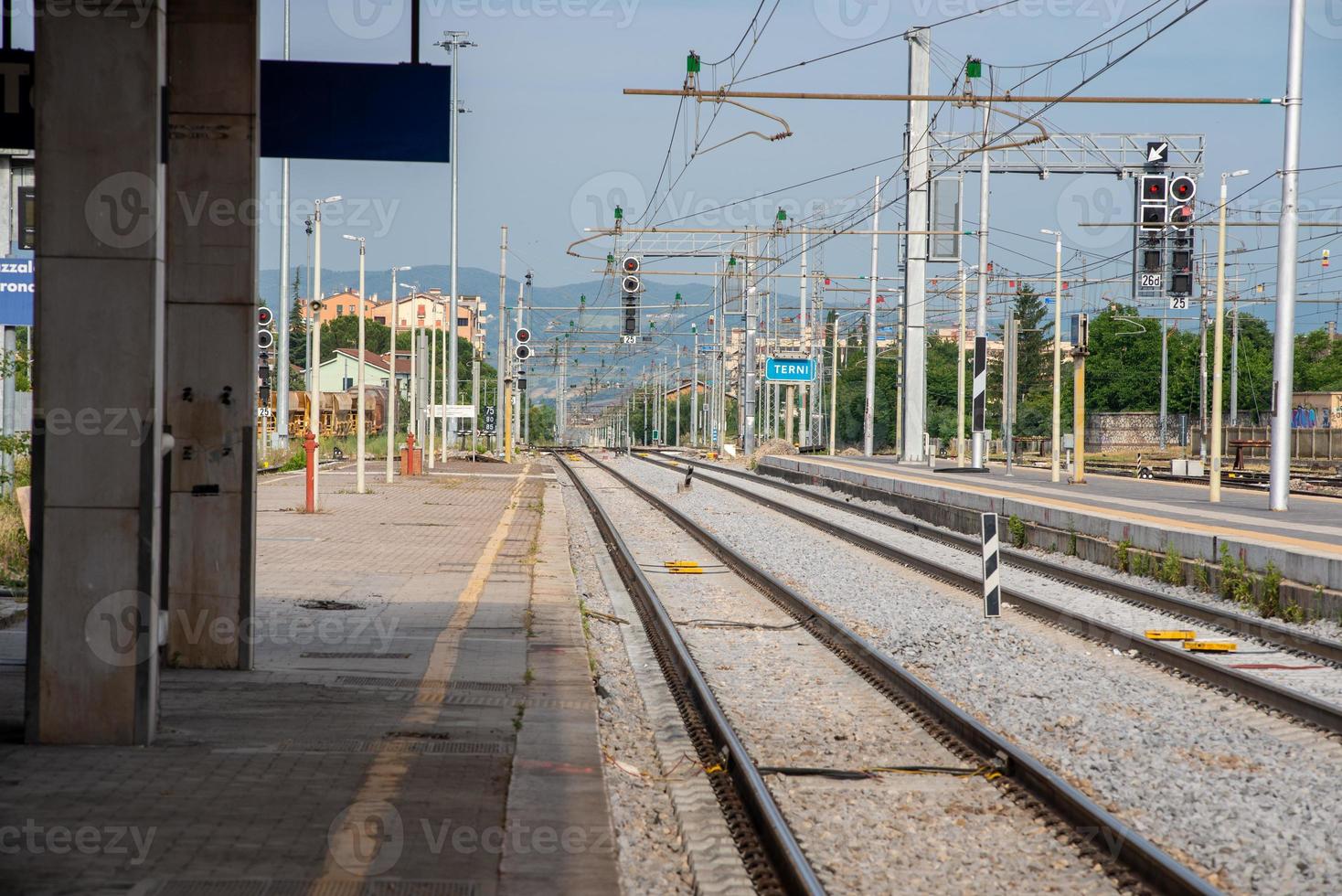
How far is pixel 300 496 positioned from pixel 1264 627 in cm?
2229

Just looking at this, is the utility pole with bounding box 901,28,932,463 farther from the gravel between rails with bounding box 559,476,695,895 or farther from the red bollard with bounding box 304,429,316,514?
the gravel between rails with bounding box 559,476,695,895

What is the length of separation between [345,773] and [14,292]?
15.7 metres

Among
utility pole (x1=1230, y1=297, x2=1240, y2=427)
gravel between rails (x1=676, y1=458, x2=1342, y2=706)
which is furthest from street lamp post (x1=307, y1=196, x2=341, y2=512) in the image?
utility pole (x1=1230, y1=297, x2=1240, y2=427)

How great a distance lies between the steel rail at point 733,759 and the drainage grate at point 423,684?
4.11 feet

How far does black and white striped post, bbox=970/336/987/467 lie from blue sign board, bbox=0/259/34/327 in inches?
875

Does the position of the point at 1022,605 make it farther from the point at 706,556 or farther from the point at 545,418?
the point at 545,418

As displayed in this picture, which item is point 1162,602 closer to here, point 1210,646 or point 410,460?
point 1210,646

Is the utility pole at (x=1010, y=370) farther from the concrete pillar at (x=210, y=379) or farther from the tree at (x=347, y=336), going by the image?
the tree at (x=347, y=336)

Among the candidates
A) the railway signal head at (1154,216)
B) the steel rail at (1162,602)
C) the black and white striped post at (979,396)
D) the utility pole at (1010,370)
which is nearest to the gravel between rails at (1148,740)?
the steel rail at (1162,602)

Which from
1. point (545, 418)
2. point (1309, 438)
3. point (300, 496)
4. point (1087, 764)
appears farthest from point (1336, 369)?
point (545, 418)

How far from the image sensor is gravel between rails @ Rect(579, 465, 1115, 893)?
6.13m

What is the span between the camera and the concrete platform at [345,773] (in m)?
5.40

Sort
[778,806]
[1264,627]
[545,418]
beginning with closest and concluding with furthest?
1. [778,806]
2. [1264,627]
3. [545,418]

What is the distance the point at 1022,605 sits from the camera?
1510 cm
